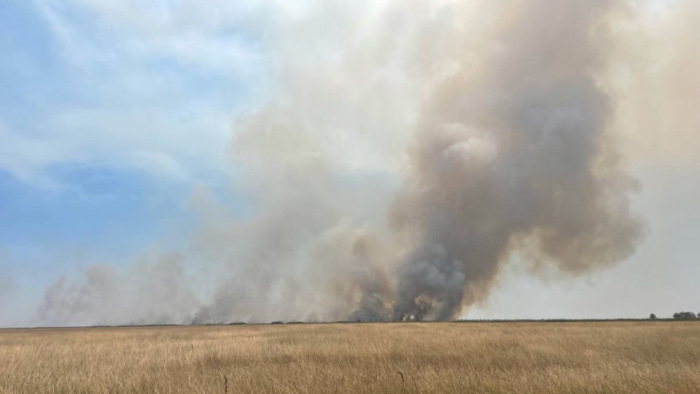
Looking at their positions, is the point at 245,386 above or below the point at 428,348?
below

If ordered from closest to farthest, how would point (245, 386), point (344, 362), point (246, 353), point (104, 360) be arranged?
point (245, 386), point (344, 362), point (104, 360), point (246, 353)

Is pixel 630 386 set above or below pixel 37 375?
below

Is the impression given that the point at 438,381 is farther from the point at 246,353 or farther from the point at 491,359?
the point at 246,353

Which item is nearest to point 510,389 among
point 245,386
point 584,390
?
point 584,390

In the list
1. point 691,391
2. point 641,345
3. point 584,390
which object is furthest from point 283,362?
point 641,345

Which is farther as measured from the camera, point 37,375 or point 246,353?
point 246,353

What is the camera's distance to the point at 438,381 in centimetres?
1466

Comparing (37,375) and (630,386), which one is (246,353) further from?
(630,386)

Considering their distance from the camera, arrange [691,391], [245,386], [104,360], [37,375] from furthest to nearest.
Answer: [104,360], [37,375], [245,386], [691,391]

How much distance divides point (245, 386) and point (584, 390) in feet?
30.8

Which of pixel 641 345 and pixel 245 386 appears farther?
pixel 641 345

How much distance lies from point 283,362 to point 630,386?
532 inches

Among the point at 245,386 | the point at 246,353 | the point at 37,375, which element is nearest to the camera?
the point at 245,386

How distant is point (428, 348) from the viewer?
86.7 ft
